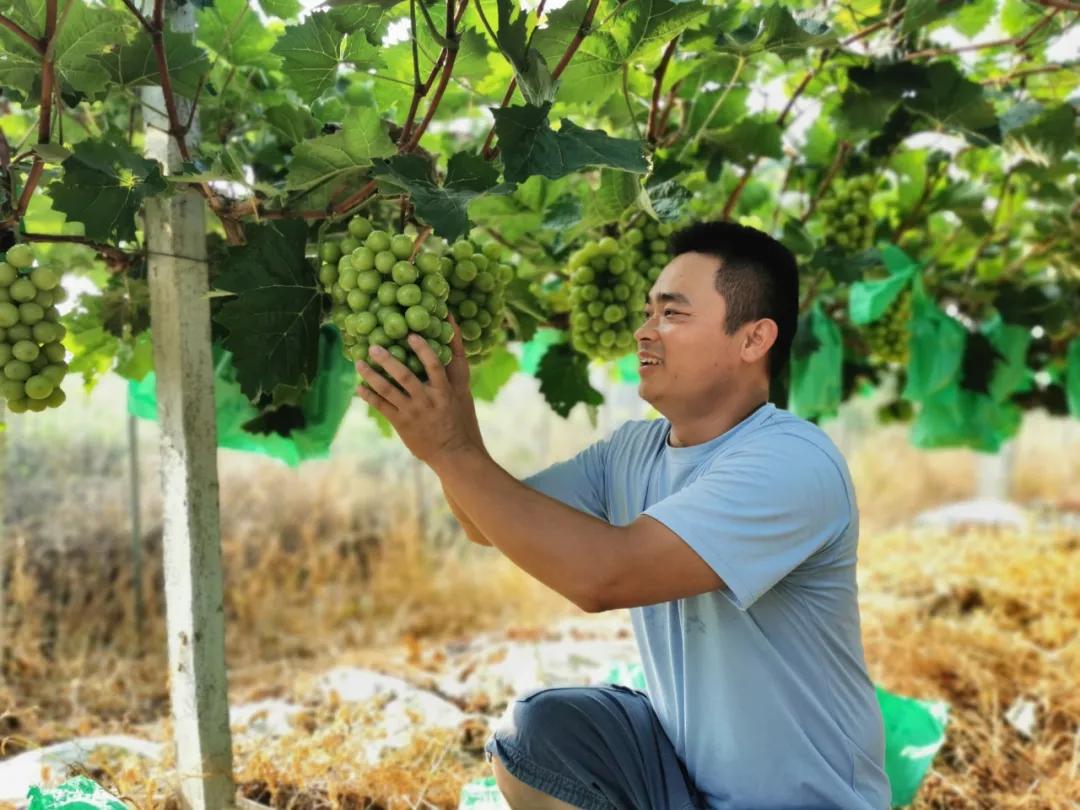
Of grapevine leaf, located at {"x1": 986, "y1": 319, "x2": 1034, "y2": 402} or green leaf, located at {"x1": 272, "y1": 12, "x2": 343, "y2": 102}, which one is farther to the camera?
grapevine leaf, located at {"x1": 986, "y1": 319, "x2": 1034, "y2": 402}

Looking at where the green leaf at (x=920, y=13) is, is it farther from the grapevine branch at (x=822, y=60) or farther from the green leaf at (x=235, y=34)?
the green leaf at (x=235, y=34)

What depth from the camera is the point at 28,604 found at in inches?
190

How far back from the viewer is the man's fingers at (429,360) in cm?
145

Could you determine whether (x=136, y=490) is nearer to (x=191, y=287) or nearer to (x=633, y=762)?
(x=191, y=287)

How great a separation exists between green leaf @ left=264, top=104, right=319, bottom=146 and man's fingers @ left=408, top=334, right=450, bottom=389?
1.73ft

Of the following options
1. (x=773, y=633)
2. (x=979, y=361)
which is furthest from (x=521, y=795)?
(x=979, y=361)

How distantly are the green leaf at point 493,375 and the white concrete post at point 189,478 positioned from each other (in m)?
0.82

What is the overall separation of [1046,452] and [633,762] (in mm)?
11336

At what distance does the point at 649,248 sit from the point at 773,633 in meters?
0.96

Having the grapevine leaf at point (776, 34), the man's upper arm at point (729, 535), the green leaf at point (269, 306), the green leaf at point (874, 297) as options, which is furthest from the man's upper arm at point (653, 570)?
the green leaf at point (874, 297)

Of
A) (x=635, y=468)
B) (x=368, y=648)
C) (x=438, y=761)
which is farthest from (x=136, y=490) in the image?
(x=635, y=468)

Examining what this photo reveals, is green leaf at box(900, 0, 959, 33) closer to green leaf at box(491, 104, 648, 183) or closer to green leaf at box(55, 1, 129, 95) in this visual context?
green leaf at box(491, 104, 648, 183)

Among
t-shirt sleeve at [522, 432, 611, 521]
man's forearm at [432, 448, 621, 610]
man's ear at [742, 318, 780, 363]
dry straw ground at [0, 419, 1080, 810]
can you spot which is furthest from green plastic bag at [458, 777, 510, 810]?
man's ear at [742, 318, 780, 363]

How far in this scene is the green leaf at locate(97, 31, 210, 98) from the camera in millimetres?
1588
